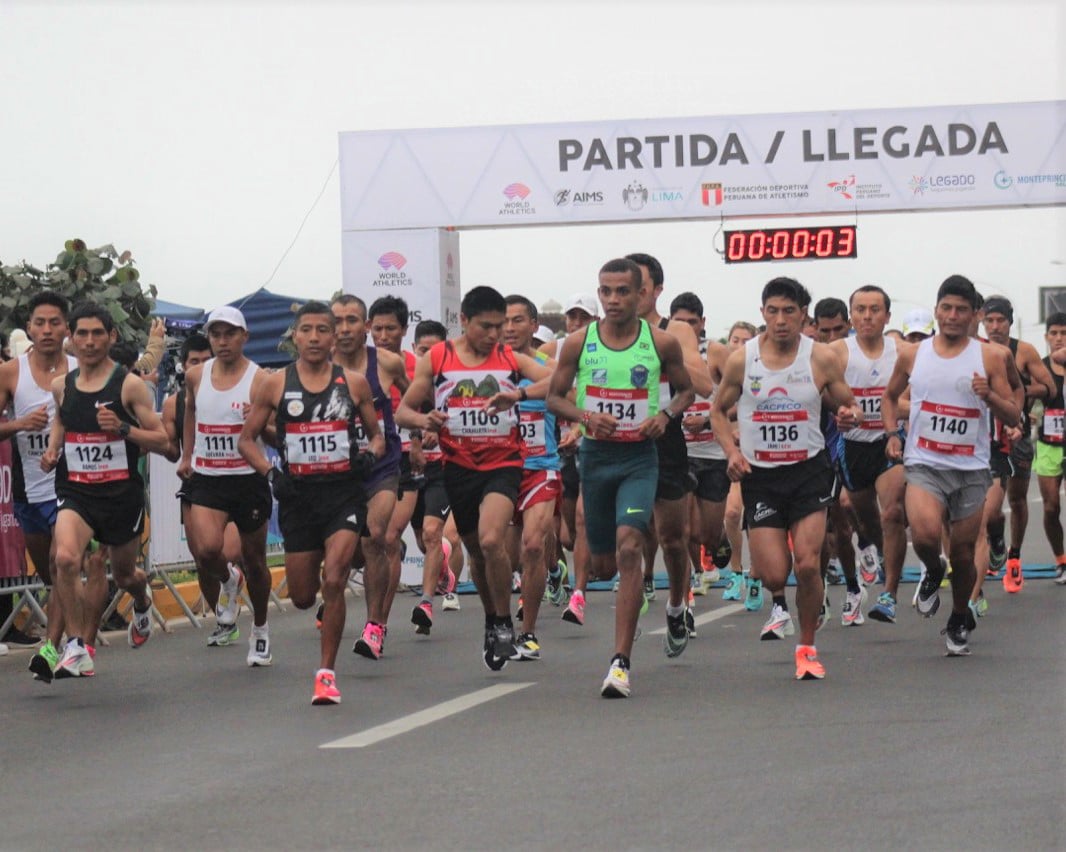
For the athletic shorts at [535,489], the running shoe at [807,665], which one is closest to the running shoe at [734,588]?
the athletic shorts at [535,489]

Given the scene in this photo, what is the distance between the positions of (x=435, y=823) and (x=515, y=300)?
8146 mm

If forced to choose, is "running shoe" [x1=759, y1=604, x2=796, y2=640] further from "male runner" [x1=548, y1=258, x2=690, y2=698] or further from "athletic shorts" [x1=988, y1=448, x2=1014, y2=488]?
→ "athletic shorts" [x1=988, y1=448, x2=1014, y2=488]

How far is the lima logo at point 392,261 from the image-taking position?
2167 cm

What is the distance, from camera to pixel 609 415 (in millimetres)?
10141

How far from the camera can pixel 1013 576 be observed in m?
16.3

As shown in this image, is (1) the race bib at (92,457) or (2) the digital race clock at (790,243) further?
(2) the digital race clock at (790,243)

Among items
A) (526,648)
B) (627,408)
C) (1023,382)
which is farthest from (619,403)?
(1023,382)

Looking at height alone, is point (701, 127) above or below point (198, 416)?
above

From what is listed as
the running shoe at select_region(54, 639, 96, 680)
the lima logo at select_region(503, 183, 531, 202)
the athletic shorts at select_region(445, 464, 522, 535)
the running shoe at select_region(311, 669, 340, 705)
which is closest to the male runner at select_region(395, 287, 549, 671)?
the athletic shorts at select_region(445, 464, 522, 535)

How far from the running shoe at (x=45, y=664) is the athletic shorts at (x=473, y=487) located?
232 centimetres

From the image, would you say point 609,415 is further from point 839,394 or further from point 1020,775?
point 1020,775

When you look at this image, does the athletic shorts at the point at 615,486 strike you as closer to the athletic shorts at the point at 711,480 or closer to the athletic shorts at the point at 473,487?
the athletic shorts at the point at 473,487

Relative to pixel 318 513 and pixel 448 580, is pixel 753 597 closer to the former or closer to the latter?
pixel 448 580

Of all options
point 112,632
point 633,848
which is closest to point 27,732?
point 633,848
